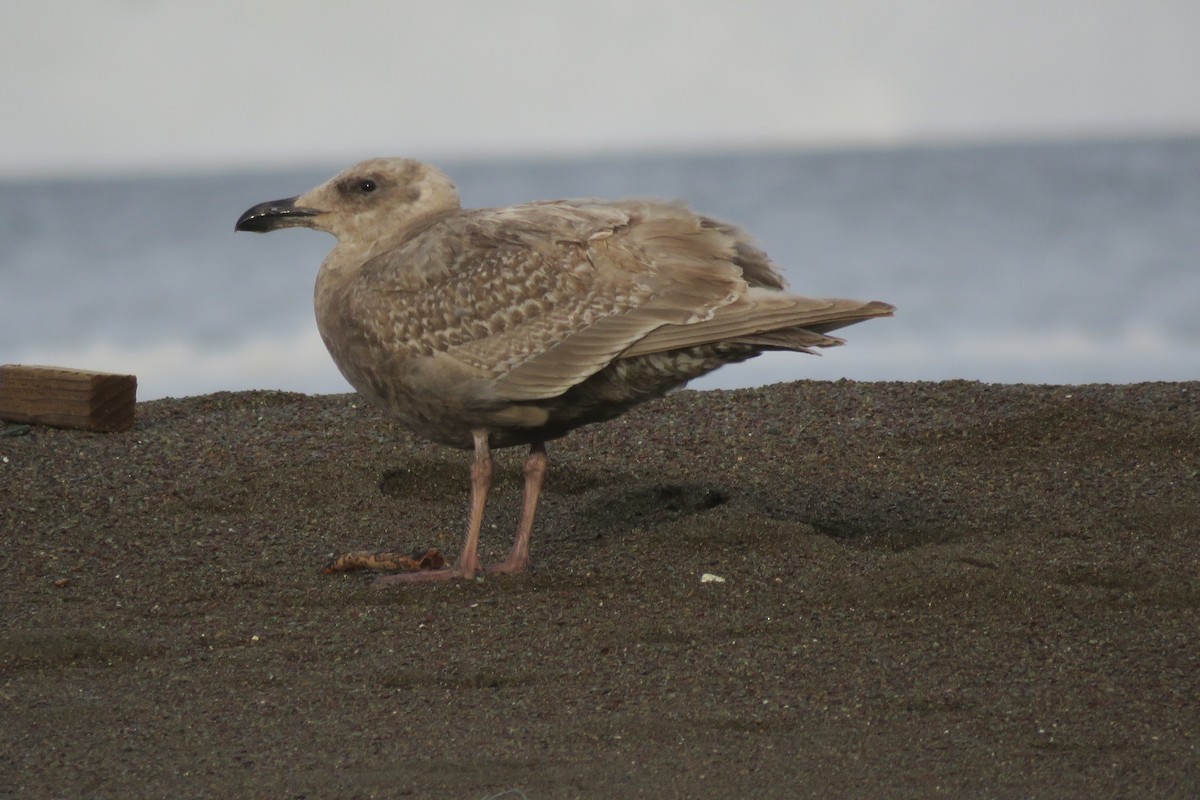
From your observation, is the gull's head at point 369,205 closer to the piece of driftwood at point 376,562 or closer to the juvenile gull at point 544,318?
the juvenile gull at point 544,318

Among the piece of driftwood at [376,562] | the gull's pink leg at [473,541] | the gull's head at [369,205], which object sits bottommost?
the piece of driftwood at [376,562]

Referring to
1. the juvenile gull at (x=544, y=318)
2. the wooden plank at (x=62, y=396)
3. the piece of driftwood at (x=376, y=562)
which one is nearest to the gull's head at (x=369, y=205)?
the juvenile gull at (x=544, y=318)

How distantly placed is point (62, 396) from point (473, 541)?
292cm

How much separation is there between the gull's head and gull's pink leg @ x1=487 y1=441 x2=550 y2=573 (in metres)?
1.01

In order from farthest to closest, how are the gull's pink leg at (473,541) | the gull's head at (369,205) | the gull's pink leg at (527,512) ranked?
the gull's head at (369,205) → the gull's pink leg at (527,512) → the gull's pink leg at (473,541)

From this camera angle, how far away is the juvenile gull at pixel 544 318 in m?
5.47

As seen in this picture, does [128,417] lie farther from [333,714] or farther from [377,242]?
[333,714]

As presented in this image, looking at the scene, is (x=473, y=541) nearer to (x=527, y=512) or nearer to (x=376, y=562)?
(x=527, y=512)

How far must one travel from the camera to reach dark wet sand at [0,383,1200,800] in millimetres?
3914

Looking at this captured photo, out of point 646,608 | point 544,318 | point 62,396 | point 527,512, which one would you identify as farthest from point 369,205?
point 62,396

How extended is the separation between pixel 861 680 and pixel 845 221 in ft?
83.9

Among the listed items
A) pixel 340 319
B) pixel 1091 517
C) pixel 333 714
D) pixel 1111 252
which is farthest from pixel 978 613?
pixel 1111 252

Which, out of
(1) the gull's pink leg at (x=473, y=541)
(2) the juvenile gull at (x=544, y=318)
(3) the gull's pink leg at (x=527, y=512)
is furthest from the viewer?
(3) the gull's pink leg at (x=527, y=512)

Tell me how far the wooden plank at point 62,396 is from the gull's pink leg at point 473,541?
2579 millimetres
